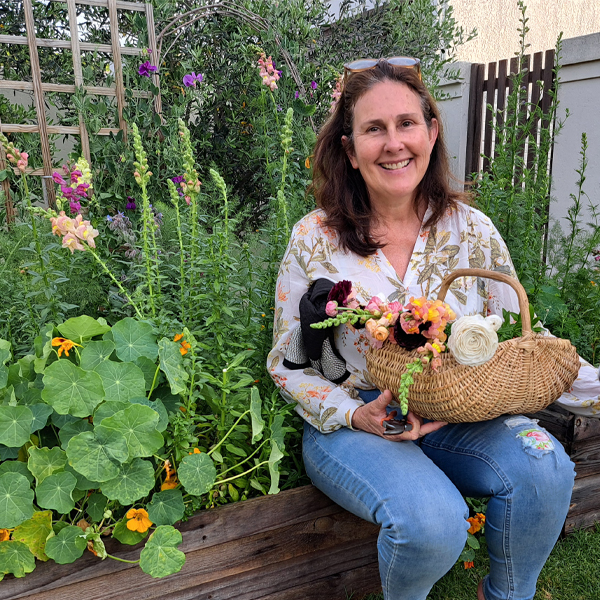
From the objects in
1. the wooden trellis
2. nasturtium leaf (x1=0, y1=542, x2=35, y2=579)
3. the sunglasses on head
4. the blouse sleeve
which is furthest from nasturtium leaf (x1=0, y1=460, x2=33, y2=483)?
the wooden trellis

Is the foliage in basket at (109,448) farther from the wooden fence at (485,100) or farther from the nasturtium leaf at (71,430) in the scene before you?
the wooden fence at (485,100)

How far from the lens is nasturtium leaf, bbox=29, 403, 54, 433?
56.0 inches

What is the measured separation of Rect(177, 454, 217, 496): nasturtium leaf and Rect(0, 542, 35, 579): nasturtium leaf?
1.19 feet

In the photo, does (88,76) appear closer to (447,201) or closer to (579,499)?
(447,201)

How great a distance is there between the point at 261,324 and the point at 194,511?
0.68 m

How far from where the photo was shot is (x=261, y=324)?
196cm

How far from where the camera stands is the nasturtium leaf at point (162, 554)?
1.32 m

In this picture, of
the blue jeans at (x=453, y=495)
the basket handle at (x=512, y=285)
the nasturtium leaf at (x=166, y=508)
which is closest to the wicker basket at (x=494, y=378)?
the basket handle at (x=512, y=285)

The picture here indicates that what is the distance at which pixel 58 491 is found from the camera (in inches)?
52.2

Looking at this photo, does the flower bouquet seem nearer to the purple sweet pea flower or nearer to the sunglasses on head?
the sunglasses on head

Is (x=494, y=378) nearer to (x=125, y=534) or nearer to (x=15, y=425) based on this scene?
(x=125, y=534)

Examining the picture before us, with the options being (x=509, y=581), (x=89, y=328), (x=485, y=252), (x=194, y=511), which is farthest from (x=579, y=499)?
(x=89, y=328)

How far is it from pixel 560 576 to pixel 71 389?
1.58 metres

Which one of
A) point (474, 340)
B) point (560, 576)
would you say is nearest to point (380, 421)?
point (474, 340)
